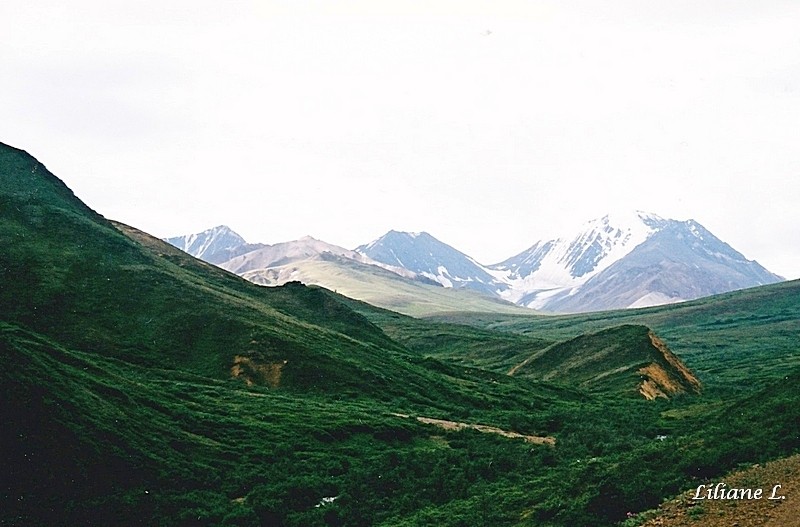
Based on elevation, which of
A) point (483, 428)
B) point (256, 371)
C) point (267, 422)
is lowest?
point (267, 422)

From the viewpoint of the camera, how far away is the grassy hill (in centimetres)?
4025

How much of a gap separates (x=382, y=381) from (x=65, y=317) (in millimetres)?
42574

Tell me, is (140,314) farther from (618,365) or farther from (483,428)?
(618,365)

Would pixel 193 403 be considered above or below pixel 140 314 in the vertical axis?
below

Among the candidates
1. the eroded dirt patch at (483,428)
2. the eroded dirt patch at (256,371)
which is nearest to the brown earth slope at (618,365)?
the eroded dirt patch at (483,428)

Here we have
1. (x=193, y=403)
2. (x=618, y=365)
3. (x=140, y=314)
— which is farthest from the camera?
(x=618, y=365)

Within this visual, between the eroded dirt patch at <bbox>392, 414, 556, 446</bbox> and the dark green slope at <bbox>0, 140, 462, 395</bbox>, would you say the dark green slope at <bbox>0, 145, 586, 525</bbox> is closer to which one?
the dark green slope at <bbox>0, 140, 462, 395</bbox>

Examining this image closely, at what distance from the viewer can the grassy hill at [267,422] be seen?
40.2 meters

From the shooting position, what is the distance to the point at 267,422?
6644 cm

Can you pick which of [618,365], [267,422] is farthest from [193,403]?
[618,365]

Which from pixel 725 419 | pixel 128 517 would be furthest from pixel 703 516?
pixel 128 517

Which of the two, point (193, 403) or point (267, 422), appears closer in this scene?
point (267, 422)

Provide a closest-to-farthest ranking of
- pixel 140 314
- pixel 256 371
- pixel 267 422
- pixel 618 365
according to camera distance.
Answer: pixel 267 422, pixel 256 371, pixel 140 314, pixel 618 365

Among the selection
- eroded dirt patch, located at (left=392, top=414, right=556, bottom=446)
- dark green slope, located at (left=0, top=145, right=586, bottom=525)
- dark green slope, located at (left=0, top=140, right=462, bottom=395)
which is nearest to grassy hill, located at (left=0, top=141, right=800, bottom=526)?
dark green slope, located at (left=0, top=145, right=586, bottom=525)
